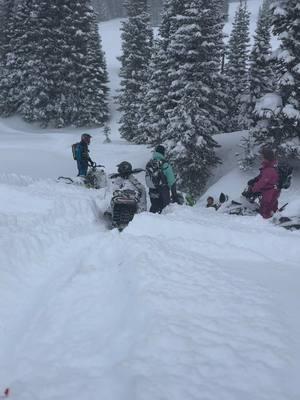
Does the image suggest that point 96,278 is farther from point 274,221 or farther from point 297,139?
point 297,139

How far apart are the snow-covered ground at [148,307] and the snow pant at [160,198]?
51.6 inches

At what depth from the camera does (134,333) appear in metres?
3.92

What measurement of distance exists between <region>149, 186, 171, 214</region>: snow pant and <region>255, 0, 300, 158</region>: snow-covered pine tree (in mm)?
9100

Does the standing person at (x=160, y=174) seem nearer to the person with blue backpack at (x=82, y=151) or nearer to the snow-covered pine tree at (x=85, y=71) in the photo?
the person with blue backpack at (x=82, y=151)

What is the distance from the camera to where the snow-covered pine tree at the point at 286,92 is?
57.1 feet

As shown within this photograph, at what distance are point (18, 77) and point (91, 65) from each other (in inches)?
272

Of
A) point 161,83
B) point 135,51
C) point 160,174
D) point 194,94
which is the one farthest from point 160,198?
point 135,51

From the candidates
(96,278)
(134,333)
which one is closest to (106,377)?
(134,333)

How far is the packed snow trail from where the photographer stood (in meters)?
3.28

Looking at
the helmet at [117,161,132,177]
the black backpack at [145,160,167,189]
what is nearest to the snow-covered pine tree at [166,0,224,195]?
the black backpack at [145,160,167,189]

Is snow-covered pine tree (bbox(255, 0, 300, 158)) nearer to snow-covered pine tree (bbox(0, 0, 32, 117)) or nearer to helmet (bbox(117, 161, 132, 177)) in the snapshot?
helmet (bbox(117, 161, 132, 177))

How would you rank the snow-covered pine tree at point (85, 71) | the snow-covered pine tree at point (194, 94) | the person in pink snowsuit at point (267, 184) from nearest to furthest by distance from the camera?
the person in pink snowsuit at point (267, 184), the snow-covered pine tree at point (194, 94), the snow-covered pine tree at point (85, 71)

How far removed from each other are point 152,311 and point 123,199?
17.3 feet

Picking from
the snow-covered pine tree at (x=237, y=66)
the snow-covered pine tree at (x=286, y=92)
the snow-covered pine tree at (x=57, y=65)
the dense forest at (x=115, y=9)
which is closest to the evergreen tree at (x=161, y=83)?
the snow-covered pine tree at (x=237, y=66)
